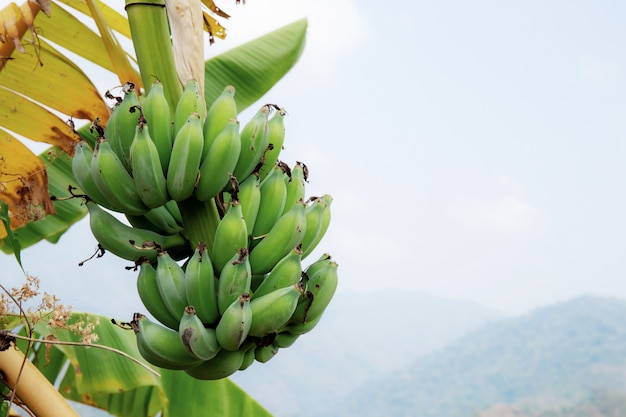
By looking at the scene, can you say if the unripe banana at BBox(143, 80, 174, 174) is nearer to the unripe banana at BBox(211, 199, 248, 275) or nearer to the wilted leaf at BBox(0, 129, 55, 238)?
the unripe banana at BBox(211, 199, 248, 275)

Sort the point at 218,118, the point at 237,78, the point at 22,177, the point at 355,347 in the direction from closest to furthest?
Answer: the point at 218,118 < the point at 22,177 < the point at 237,78 < the point at 355,347

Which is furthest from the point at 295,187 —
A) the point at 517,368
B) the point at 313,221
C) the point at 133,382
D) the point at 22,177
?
the point at 517,368

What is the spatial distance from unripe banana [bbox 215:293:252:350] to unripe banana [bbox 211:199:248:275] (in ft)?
0.22

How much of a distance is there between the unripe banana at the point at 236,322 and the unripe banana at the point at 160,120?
0.75ft

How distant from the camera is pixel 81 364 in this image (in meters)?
1.88

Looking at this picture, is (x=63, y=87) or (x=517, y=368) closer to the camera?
(x=63, y=87)

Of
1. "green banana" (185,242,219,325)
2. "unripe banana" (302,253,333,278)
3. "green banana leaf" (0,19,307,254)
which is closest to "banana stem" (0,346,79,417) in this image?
"green banana" (185,242,219,325)

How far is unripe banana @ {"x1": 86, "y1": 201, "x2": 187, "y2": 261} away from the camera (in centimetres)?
105

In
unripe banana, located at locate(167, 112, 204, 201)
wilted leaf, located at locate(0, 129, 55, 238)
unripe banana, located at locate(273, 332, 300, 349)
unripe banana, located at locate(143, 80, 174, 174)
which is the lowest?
unripe banana, located at locate(273, 332, 300, 349)

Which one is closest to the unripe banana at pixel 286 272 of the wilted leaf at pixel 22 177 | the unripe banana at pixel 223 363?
the unripe banana at pixel 223 363

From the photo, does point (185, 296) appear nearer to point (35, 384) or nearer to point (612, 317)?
point (35, 384)

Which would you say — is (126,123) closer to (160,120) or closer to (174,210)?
(160,120)

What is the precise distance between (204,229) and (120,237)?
0.41 ft

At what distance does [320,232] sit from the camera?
45.1 inches
